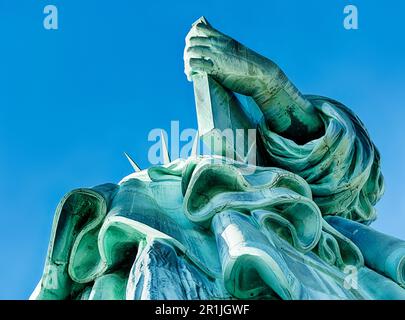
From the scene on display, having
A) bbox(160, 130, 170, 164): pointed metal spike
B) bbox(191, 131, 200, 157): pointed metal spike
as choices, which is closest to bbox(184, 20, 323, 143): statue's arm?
Answer: bbox(191, 131, 200, 157): pointed metal spike

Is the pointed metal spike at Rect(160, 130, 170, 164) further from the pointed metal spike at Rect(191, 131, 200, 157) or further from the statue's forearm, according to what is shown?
the statue's forearm

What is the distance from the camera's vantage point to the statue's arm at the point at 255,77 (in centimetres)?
1072

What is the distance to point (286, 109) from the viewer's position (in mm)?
11164

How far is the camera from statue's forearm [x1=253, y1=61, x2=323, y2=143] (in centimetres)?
1105

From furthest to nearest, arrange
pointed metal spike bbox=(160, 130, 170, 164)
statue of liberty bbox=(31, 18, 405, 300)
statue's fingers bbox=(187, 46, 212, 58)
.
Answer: pointed metal spike bbox=(160, 130, 170, 164)
statue's fingers bbox=(187, 46, 212, 58)
statue of liberty bbox=(31, 18, 405, 300)

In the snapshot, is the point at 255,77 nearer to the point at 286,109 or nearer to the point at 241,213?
the point at 286,109

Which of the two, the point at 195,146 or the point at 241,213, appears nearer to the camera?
the point at 241,213

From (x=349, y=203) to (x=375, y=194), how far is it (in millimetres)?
597

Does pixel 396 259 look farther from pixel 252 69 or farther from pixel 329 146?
pixel 252 69

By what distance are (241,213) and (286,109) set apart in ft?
7.04

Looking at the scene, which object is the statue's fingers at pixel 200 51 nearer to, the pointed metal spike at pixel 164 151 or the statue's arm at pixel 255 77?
the statue's arm at pixel 255 77

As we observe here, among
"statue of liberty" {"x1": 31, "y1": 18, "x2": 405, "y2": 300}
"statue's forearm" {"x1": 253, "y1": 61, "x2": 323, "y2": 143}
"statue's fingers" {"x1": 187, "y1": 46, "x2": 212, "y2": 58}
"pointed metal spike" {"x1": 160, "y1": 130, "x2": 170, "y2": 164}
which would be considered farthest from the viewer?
"pointed metal spike" {"x1": 160, "y1": 130, "x2": 170, "y2": 164}

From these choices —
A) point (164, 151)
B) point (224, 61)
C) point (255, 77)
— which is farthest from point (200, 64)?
A: point (164, 151)

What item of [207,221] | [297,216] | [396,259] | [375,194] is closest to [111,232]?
[207,221]
